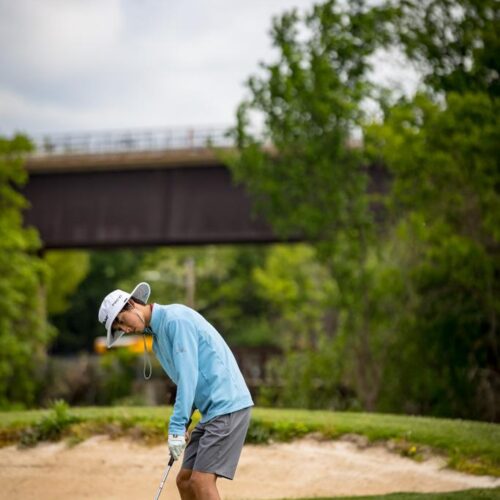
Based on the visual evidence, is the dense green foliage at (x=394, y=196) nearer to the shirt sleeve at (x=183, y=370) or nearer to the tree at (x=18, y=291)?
the tree at (x=18, y=291)

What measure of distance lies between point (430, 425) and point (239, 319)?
54.1 meters

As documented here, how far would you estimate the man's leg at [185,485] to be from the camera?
22.3ft

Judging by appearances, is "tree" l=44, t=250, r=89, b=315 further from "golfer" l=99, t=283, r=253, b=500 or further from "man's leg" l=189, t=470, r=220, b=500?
"man's leg" l=189, t=470, r=220, b=500

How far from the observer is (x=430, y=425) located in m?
12.5

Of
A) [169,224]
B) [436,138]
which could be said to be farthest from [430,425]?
[169,224]

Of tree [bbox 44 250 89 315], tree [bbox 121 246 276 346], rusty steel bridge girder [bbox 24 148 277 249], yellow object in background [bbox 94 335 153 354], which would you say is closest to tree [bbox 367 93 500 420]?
yellow object in background [bbox 94 335 153 354]

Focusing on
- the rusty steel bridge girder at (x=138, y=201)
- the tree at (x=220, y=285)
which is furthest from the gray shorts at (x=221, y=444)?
the tree at (x=220, y=285)

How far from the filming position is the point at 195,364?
6.63 metres

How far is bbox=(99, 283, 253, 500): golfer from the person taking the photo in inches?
261

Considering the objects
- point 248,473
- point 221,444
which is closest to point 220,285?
point 248,473

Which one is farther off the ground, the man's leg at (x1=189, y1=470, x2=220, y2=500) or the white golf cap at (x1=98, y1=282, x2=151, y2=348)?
the white golf cap at (x1=98, y1=282, x2=151, y2=348)

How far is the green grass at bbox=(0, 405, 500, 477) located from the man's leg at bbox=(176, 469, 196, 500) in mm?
4962

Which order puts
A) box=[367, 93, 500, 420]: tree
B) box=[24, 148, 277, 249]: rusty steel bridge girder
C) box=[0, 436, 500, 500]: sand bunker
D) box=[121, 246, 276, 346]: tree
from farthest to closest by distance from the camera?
box=[121, 246, 276, 346]: tree
box=[24, 148, 277, 249]: rusty steel bridge girder
box=[367, 93, 500, 420]: tree
box=[0, 436, 500, 500]: sand bunker

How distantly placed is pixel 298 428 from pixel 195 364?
6217 mm
